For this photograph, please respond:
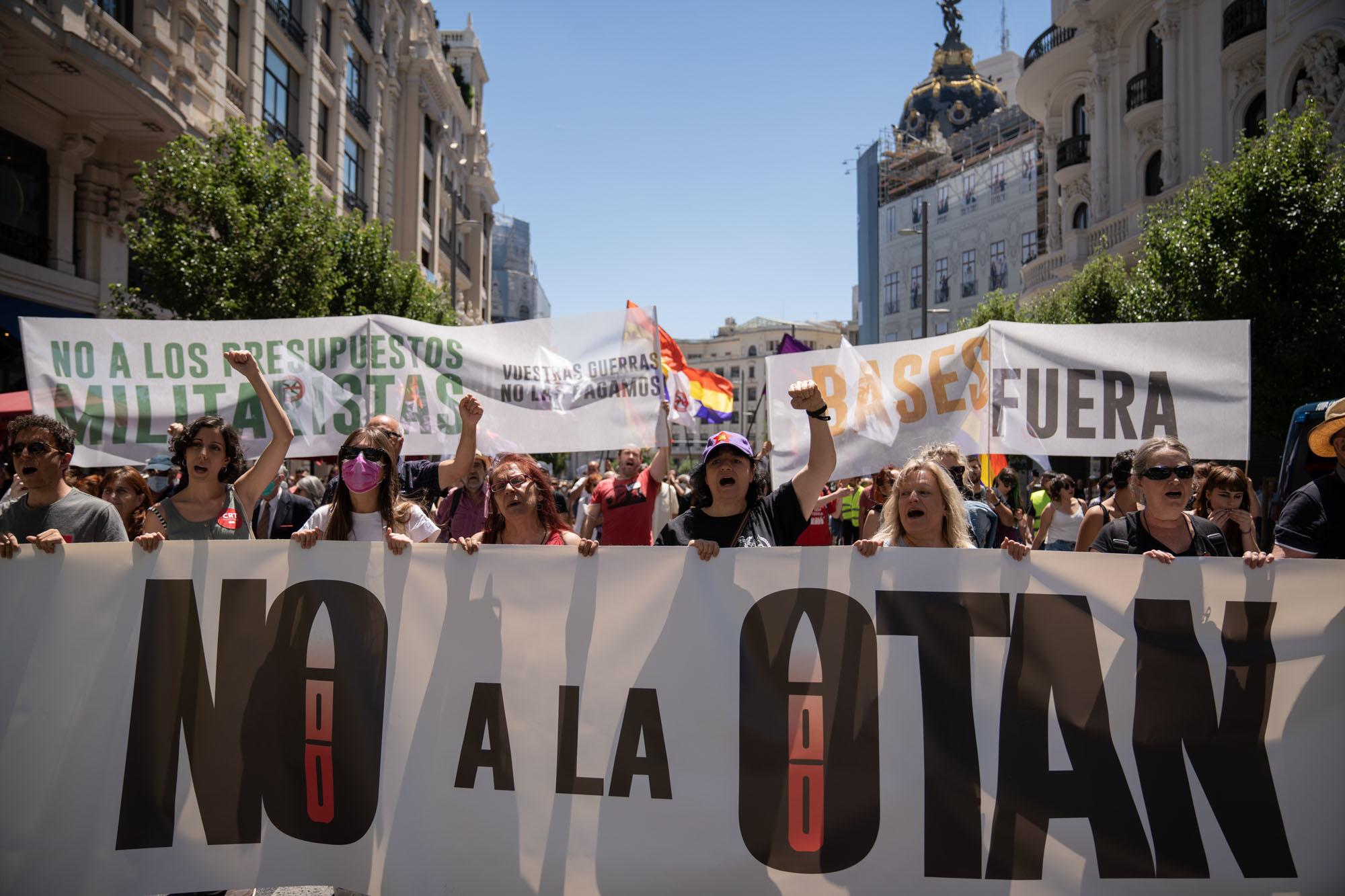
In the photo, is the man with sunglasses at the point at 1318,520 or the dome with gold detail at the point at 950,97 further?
the dome with gold detail at the point at 950,97

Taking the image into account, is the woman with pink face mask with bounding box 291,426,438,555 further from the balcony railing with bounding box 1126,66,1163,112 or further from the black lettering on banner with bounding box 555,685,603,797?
the balcony railing with bounding box 1126,66,1163,112

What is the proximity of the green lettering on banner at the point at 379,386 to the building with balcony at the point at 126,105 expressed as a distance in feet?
29.3

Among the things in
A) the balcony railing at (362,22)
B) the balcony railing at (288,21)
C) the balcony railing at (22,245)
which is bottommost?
the balcony railing at (22,245)

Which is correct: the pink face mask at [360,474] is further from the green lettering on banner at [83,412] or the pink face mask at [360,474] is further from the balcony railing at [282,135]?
the balcony railing at [282,135]

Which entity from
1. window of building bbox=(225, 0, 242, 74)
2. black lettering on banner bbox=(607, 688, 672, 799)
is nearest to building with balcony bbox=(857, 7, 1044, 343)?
window of building bbox=(225, 0, 242, 74)

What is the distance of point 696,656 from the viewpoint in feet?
11.9

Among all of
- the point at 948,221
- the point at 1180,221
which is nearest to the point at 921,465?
the point at 1180,221

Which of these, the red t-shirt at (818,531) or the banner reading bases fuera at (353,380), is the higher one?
the banner reading bases fuera at (353,380)

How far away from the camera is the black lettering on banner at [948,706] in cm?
331

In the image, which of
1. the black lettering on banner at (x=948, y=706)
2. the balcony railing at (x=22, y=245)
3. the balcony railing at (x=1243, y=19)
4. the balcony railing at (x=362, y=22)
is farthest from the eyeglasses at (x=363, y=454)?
the balcony railing at (x=362, y=22)

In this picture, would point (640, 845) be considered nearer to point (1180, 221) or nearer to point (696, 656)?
point (696, 656)

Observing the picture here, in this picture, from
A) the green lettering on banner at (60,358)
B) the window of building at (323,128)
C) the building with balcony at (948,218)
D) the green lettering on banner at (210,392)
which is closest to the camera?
the green lettering on banner at (60,358)

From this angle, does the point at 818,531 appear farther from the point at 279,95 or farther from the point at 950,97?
the point at 950,97

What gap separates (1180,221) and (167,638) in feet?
57.9
